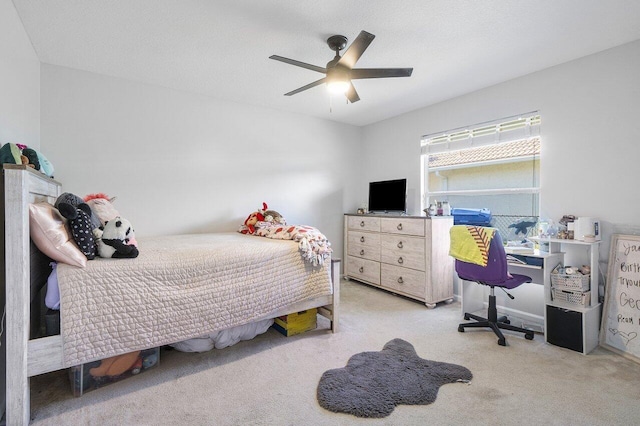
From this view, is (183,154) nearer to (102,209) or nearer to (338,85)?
A: (102,209)

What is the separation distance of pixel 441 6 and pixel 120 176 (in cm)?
316

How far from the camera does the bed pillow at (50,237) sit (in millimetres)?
1535

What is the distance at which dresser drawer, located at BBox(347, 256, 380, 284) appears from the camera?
400 centimetres

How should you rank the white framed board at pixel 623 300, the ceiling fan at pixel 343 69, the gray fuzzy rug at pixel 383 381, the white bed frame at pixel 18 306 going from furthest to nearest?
the white framed board at pixel 623 300
the ceiling fan at pixel 343 69
the gray fuzzy rug at pixel 383 381
the white bed frame at pixel 18 306

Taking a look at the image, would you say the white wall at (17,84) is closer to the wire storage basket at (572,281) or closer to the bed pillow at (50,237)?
the bed pillow at (50,237)

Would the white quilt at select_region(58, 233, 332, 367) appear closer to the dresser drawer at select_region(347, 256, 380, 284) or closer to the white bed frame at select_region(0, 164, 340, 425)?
the white bed frame at select_region(0, 164, 340, 425)

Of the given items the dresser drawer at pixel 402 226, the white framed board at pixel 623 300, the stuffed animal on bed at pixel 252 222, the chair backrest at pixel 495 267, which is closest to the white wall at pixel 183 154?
the stuffed animal on bed at pixel 252 222

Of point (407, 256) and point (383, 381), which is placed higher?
point (407, 256)

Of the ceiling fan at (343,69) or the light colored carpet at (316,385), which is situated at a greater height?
the ceiling fan at (343,69)

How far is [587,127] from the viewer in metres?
2.61

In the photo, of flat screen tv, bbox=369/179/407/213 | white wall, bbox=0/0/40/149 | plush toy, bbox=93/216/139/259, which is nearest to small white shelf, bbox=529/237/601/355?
flat screen tv, bbox=369/179/407/213

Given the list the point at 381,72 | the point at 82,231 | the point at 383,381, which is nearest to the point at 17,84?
the point at 82,231

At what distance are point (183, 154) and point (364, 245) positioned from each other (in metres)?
2.55

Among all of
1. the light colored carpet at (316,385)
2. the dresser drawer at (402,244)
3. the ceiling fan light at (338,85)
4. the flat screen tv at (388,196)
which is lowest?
the light colored carpet at (316,385)
